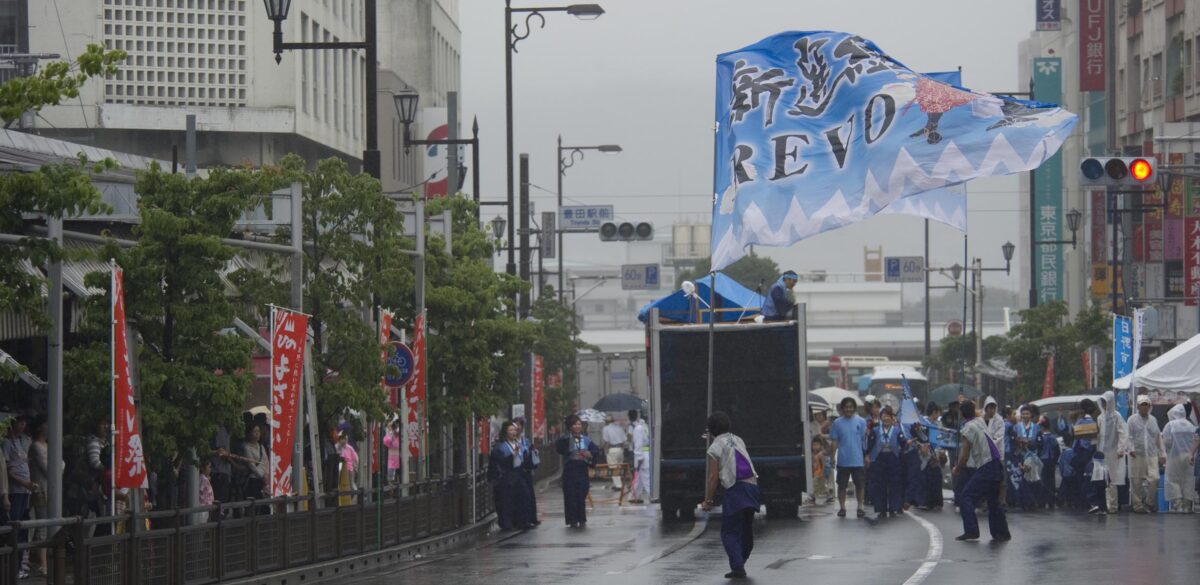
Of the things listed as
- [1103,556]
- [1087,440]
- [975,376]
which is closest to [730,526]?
[1103,556]

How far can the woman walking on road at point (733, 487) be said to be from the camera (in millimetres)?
17953

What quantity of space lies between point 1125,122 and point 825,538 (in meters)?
47.4

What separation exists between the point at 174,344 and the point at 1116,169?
13.5 m

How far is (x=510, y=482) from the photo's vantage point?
93.7 feet

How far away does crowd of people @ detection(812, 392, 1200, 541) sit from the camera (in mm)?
28516

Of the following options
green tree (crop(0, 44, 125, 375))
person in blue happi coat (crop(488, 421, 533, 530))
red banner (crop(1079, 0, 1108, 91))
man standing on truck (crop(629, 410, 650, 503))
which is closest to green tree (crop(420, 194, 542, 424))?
person in blue happi coat (crop(488, 421, 533, 530))

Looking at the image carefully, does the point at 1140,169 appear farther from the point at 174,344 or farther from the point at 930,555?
the point at 174,344

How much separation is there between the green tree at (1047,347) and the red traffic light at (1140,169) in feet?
104

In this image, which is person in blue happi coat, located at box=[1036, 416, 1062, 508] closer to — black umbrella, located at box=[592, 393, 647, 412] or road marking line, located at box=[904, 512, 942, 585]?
road marking line, located at box=[904, 512, 942, 585]

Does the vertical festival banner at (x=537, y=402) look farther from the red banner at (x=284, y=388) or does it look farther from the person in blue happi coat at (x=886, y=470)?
the red banner at (x=284, y=388)

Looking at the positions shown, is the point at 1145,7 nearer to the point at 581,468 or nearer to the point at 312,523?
the point at 581,468

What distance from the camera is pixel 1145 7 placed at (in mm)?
64562

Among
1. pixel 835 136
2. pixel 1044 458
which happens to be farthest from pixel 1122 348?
pixel 835 136

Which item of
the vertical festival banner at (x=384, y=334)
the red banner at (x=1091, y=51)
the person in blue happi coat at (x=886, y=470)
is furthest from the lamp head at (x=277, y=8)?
the red banner at (x=1091, y=51)
